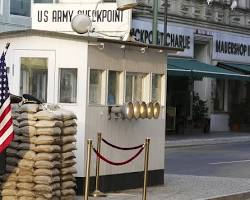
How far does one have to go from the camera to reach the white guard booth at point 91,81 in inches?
456

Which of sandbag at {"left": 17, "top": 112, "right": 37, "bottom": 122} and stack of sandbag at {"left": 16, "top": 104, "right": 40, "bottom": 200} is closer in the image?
stack of sandbag at {"left": 16, "top": 104, "right": 40, "bottom": 200}

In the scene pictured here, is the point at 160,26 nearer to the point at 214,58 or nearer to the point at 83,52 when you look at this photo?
the point at 214,58

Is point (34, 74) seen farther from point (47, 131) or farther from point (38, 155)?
point (38, 155)

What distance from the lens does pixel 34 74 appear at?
12.0 metres

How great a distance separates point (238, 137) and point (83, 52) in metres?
21.9

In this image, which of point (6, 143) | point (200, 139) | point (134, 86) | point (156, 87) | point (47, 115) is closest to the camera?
point (6, 143)

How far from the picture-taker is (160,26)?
1300 inches

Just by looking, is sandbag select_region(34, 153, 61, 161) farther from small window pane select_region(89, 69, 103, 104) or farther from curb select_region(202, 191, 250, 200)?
curb select_region(202, 191, 250, 200)

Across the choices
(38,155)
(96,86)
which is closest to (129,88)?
(96,86)

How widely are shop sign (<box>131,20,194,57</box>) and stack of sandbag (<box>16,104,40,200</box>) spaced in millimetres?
20389

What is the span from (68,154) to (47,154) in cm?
44

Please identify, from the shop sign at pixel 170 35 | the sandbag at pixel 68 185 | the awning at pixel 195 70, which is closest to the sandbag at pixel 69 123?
the sandbag at pixel 68 185

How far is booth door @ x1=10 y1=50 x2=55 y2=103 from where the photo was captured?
38.7ft

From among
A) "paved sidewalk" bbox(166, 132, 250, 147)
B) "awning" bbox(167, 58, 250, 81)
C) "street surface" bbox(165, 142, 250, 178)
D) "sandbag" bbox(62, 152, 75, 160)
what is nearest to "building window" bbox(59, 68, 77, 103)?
"sandbag" bbox(62, 152, 75, 160)
